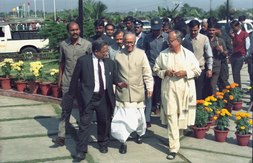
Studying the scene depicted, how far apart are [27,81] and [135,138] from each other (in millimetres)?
4051

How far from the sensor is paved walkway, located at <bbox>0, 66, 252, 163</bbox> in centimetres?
522

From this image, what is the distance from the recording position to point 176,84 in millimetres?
5270

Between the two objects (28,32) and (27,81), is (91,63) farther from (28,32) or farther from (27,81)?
(28,32)

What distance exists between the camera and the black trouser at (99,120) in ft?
16.9

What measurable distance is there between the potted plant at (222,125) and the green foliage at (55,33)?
10596 millimetres

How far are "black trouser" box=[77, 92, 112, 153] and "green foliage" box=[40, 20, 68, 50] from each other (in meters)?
10.6

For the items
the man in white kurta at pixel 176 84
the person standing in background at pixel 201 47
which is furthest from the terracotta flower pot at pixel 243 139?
the person standing in background at pixel 201 47

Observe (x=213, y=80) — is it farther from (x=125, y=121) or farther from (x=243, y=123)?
(x=125, y=121)

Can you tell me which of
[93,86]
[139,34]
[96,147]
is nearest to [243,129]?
[96,147]

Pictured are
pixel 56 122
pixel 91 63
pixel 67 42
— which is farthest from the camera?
pixel 56 122

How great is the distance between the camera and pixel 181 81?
5285 mm

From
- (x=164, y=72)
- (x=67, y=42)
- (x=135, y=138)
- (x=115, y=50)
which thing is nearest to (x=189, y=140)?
(x=135, y=138)

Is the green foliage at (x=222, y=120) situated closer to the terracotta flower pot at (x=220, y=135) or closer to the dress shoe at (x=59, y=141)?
the terracotta flower pot at (x=220, y=135)

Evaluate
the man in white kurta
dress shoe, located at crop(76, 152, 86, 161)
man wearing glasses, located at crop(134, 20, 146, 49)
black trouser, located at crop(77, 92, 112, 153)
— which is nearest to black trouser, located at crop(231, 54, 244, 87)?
man wearing glasses, located at crop(134, 20, 146, 49)
